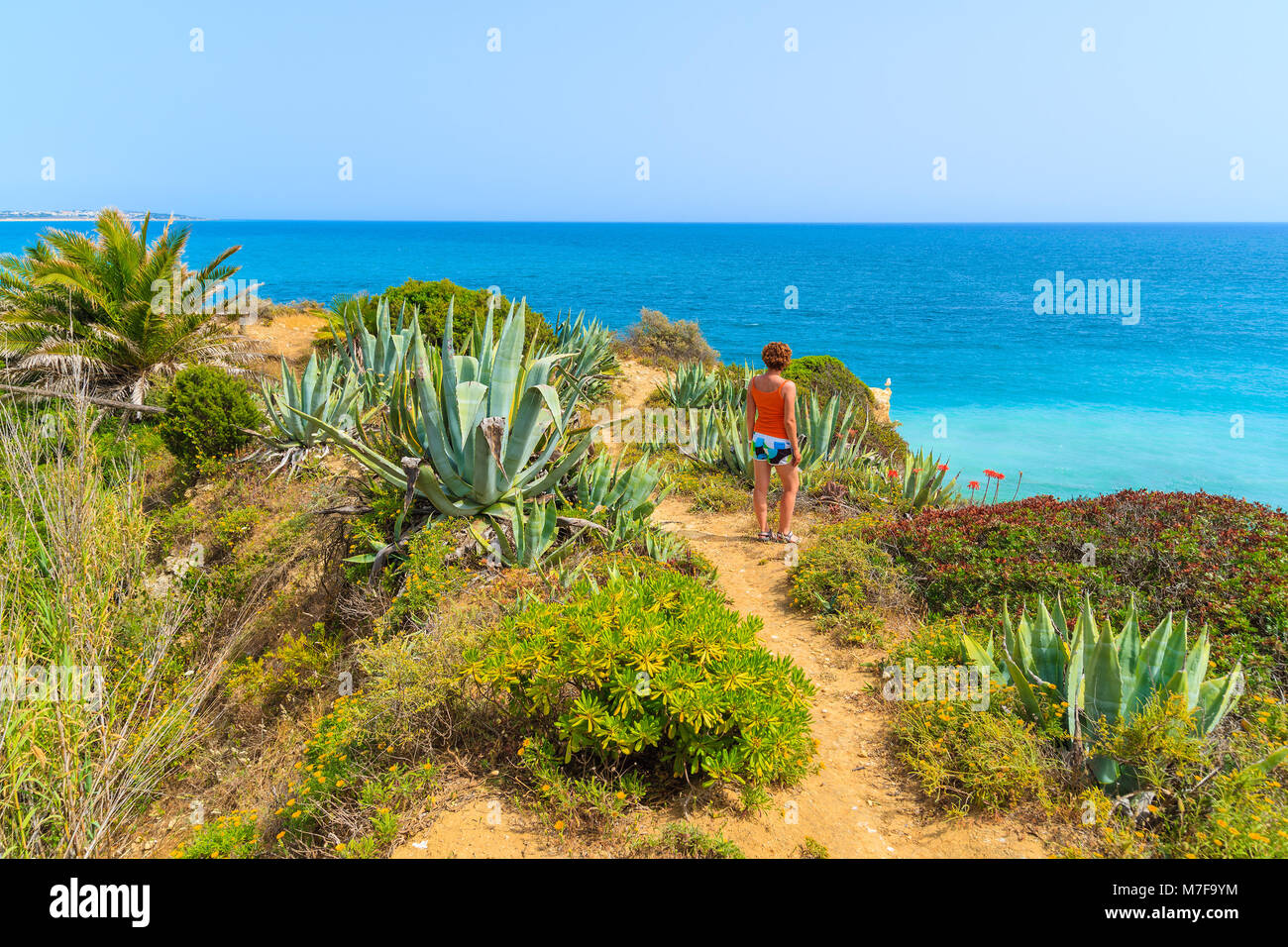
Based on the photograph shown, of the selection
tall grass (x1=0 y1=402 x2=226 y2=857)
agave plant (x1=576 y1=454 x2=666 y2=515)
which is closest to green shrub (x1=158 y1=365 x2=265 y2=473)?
tall grass (x1=0 y1=402 x2=226 y2=857)

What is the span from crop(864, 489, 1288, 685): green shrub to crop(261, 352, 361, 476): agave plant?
6.69m

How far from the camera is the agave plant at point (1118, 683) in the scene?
325cm

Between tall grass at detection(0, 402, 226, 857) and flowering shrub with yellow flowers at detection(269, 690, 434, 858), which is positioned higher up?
tall grass at detection(0, 402, 226, 857)

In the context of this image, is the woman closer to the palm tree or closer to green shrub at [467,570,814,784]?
green shrub at [467,570,814,784]

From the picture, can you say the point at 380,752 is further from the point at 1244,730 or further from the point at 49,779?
the point at 1244,730

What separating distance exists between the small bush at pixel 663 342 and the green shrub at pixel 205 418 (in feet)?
34.8

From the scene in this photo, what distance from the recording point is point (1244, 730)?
3545 millimetres

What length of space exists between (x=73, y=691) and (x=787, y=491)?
5.23m

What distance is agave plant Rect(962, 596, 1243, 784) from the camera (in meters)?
3.25

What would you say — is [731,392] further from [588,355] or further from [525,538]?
[525,538]

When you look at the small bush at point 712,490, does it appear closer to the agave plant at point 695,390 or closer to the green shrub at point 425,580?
the green shrub at point 425,580

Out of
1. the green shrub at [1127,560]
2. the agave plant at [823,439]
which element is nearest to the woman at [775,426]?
the green shrub at [1127,560]

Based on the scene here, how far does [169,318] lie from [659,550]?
37.8 feet

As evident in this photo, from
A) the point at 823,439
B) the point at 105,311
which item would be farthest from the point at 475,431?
the point at 105,311
